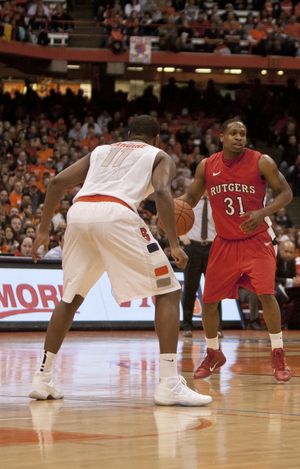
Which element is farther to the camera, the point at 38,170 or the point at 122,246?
the point at 38,170

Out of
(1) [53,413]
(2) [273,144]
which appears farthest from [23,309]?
(2) [273,144]

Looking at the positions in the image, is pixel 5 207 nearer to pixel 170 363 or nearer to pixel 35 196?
pixel 35 196

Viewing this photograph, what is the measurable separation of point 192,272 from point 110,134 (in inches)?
408

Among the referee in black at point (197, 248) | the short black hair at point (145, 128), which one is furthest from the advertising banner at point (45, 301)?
the short black hair at point (145, 128)

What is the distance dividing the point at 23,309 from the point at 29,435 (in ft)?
23.8

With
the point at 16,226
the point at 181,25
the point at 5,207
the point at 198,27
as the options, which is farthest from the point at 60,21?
the point at 16,226

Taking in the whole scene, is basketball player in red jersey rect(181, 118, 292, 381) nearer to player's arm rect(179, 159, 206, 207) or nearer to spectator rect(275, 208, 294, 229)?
player's arm rect(179, 159, 206, 207)

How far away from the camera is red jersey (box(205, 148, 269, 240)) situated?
5.66 meters

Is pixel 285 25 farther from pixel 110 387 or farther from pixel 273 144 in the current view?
pixel 110 387

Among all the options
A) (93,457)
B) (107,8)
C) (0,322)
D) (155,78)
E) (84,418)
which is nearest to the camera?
(93,457)

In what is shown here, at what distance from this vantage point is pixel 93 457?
269 centimetres

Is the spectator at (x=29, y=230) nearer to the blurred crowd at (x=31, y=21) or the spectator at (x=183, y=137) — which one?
the spectator at (x=183, y=137)

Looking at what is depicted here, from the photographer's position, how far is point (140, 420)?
11.6ft

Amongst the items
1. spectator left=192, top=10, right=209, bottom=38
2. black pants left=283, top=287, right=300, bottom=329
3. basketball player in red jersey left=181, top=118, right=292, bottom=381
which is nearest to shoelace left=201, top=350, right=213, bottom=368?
basketball player in red jersey left=181, top=118, right=292, bottom=381
